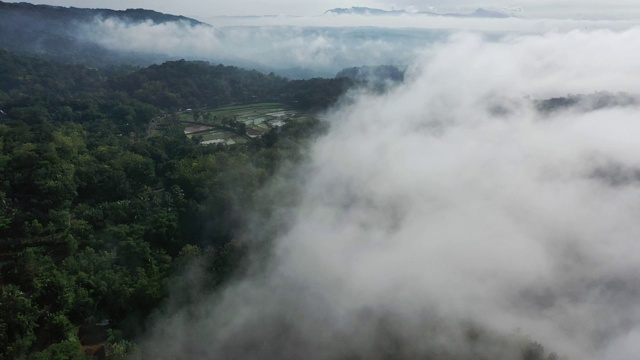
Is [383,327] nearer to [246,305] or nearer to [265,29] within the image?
[246,305]

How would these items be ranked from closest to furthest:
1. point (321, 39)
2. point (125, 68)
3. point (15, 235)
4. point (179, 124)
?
point (15, 235), point (179, 124), point (125, 68), point (321, 39)

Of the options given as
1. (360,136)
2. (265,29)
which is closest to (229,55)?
(265,29)

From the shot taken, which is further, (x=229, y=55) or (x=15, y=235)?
(x=229, y=55)

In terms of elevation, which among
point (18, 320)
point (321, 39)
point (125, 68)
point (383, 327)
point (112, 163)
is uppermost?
point (321, 39)

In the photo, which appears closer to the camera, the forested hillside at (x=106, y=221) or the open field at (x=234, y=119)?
the forested hillside at (x=106, y=221)

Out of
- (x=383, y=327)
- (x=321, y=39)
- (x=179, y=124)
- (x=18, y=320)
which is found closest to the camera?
(x=18, y=320)

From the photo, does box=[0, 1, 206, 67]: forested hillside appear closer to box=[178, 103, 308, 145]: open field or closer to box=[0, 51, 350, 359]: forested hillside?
box=[178, 103, 308, 145]: open field

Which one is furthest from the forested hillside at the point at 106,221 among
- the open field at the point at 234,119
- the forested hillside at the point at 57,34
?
the forested hillside at the point at 57,34

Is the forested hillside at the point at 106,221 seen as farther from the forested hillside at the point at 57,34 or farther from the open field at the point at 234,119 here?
the forested hillside at the point at 57,34

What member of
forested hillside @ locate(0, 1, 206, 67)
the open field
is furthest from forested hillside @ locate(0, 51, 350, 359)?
forested hillside @ locate(0, 1, 206, 67)
